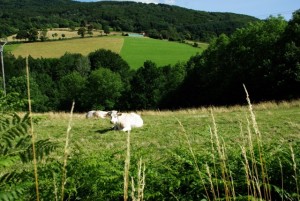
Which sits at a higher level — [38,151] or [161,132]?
[38,151]

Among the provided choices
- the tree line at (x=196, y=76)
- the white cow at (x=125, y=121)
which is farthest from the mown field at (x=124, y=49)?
the white cow at (x=125, y=121)

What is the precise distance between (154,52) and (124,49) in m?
9.69

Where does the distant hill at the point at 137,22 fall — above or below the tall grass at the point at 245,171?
below

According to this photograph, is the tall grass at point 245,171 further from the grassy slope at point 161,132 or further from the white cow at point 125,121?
the white cow at point 125,121

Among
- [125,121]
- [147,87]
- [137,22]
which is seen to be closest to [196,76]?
[147,87]

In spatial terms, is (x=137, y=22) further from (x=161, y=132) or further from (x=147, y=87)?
(x=161, y=132)

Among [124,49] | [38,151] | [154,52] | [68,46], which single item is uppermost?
[38,151]

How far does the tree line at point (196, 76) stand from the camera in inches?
1598

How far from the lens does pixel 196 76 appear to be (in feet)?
190

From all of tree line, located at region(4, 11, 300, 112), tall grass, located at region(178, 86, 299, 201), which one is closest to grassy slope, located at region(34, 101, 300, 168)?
tree line, located at region(4, 11, 300, 112)

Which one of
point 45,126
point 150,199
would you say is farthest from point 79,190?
point 45,126

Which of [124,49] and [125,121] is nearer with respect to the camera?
[125,121]

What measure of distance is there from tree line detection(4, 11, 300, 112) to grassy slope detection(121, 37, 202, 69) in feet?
22.6

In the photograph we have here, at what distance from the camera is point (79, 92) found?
8681 centimetres
